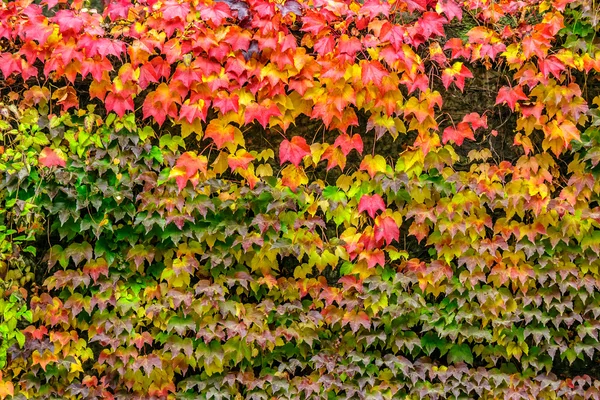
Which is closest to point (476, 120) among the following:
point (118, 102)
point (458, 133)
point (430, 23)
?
point (458, 133)

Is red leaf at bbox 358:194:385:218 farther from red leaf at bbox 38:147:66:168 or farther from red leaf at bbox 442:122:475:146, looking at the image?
red leaf at bbox 38:147:66:168

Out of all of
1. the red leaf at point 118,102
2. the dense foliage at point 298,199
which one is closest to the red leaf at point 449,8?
the dense foliage at point 298,199

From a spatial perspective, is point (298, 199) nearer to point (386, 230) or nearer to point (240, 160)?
point (240, 160)

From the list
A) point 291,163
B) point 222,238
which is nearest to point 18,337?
point 222,238

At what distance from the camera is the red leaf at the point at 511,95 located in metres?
3.08

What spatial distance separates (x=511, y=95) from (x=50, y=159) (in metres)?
2.44

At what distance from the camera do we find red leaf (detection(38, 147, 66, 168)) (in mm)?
2980

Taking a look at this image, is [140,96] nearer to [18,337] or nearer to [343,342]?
[18,337]

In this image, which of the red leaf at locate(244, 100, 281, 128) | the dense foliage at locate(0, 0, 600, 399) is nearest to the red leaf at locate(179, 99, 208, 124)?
the dense foliage at locate(0, 0, 600, 399)

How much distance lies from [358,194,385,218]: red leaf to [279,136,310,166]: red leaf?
400 millimetres

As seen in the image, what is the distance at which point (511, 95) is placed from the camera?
3096 mm

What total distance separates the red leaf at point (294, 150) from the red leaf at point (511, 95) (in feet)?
3.46

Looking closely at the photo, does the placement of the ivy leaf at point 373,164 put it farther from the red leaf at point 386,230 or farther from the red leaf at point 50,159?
the red leaf at point 50,159

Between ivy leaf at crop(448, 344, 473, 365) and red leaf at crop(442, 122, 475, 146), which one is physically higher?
red leaf at crop(442, 122, 475, 146)
